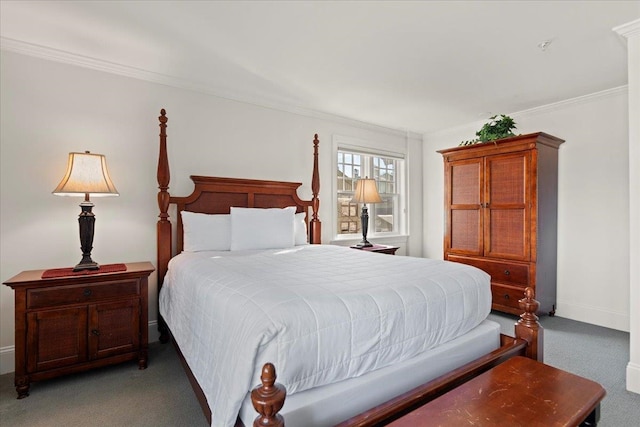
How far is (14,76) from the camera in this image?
8.13ft

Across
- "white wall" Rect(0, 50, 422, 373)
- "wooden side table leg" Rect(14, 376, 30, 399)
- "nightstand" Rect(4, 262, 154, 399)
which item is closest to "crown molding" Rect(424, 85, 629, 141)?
"white wall" Rect(0, 50, 422, 373)

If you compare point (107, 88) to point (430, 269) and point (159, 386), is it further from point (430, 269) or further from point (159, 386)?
point (430, 269)

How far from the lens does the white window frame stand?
14.2 ft

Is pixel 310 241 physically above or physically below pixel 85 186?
below

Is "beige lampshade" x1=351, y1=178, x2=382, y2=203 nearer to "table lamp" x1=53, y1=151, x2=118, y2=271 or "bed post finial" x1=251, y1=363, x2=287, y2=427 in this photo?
"table lamp" x1=53, y1=151, x2=118, y2=271

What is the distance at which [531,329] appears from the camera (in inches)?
69.9

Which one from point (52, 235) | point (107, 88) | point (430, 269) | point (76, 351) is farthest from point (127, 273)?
point (430, 269)

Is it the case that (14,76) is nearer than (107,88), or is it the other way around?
(14,76)

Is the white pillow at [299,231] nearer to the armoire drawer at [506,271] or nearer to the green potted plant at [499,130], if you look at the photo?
the armoire drawer at [506,271]

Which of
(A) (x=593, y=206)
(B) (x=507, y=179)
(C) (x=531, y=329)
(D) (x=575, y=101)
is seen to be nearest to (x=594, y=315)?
(A) (x=593, y=206)

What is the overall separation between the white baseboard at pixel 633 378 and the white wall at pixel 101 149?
3414 mm

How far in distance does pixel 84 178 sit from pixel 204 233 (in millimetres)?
979

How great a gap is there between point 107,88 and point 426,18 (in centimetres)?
268

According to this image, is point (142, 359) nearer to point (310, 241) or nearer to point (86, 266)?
point (86, 266)
